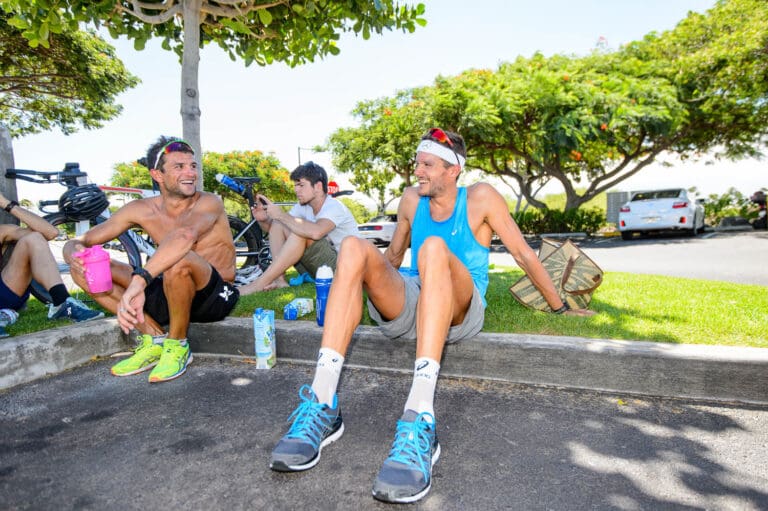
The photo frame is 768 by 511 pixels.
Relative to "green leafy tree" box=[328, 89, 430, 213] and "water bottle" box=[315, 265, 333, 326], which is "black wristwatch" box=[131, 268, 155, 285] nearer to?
"water bottle" box=[315, 265, 333, 326]

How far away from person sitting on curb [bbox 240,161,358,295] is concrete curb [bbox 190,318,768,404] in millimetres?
1611

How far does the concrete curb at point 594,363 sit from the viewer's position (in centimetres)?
261

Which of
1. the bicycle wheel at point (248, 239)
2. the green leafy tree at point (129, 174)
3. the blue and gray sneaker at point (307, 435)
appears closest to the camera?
the blue and gray sneaker at point (307, 435)

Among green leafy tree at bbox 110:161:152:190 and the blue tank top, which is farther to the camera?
green leafy tree at bbox 110:161:152:190

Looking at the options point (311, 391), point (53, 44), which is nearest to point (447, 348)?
point (311, 391)

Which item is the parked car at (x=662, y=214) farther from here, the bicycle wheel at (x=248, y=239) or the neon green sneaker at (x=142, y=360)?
the neon green sneaker at (x=142, y=360)

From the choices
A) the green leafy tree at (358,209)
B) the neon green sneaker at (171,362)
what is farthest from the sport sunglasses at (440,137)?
the green leafy tree at (358,209)

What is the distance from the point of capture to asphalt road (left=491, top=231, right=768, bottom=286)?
23.5 ft

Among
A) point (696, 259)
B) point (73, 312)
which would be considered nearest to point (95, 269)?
point (73, 312)

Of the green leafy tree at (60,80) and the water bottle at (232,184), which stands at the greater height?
the green leafy tree at (60,80)

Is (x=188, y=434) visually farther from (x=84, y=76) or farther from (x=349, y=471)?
(x=84, y=76)

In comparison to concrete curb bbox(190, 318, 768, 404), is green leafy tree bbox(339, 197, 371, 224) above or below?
above

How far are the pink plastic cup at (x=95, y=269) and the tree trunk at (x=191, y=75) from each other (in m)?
2.30

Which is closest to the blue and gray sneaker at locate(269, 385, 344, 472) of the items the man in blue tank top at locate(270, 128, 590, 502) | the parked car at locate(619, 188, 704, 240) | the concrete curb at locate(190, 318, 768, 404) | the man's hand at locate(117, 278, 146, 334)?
the man in blue tank top at locate(270, 128, 590, 502)
